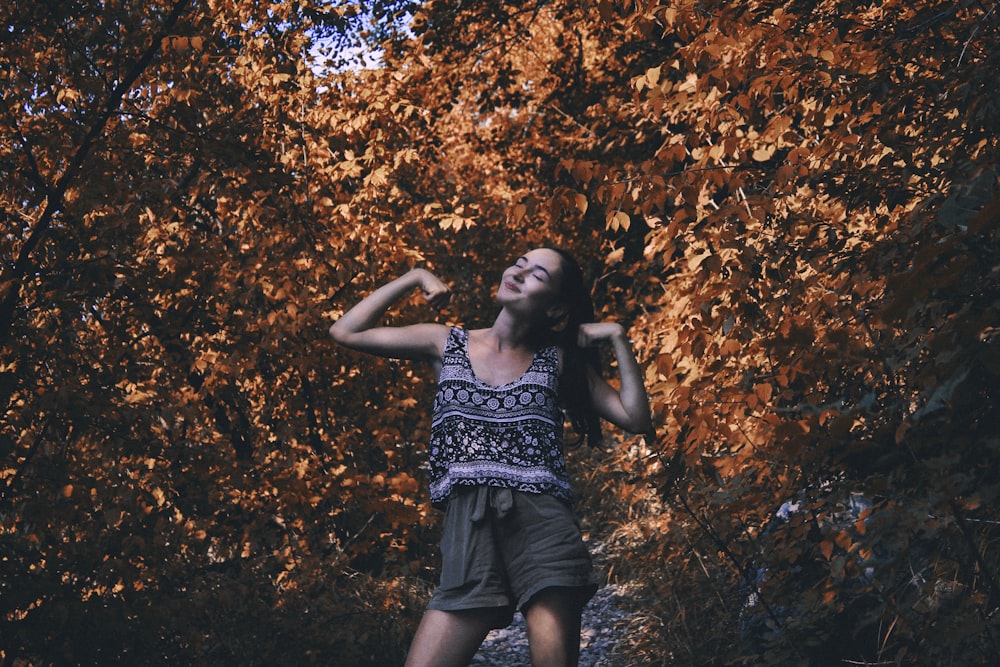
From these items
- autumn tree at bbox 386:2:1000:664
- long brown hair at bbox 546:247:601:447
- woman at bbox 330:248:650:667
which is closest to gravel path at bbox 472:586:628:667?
autumn tree at bbox 386:2:1000:664

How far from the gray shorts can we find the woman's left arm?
0.97ft

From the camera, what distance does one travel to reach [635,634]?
21.0 ft

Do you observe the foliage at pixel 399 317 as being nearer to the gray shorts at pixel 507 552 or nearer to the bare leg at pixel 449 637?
the gray shorts at pixel 507 552

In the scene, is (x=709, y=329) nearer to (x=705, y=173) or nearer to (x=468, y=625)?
(x=705, y=173)

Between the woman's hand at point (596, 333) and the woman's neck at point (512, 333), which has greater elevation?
the woman's neck at point (512, 333)

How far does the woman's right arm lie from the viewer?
2.40 metres

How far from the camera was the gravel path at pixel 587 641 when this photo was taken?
21.2 feet

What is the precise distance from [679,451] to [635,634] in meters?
3.29

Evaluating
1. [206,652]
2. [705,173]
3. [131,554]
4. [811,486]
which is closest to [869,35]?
[705,173]

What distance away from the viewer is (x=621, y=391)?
237 centimetres

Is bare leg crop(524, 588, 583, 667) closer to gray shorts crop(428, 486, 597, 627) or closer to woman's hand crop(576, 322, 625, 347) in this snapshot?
gray shorts crop(428, 486, 597, 627)

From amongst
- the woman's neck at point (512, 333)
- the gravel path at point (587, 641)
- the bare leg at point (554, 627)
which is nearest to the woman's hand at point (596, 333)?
the woman's neck at point (512, 333)

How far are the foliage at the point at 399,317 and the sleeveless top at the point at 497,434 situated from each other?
630 millimetres

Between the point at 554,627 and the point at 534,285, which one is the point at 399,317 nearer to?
the point at 534,285
